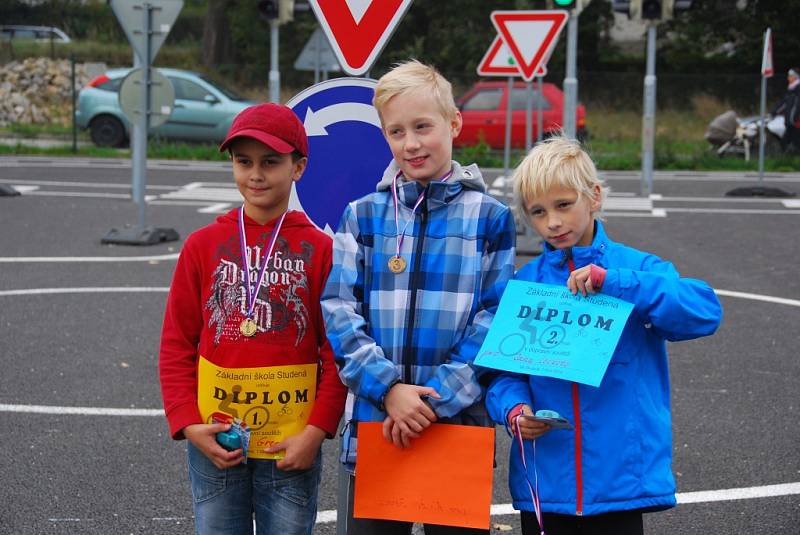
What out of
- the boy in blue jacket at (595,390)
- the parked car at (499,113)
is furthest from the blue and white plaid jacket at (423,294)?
the parked car at (499,113)

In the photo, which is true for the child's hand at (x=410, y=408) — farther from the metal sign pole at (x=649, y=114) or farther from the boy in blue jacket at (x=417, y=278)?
the metal sign pole at (x=649, y=114)

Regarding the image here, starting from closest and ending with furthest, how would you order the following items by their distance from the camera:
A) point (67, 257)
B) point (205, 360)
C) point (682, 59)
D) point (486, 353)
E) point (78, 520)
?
point (486, 353)
point (205, 360)
point (78, 520)
point (67, 257)
point (682, 59)

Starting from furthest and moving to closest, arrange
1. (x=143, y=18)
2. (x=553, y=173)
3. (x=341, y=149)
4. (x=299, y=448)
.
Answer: (x=143, y=18) → (x=341, y=149) → (x=299, y=448) → (x=553, y=173)

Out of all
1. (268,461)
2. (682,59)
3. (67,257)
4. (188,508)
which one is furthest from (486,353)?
(682,59)

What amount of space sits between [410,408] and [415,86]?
869mm

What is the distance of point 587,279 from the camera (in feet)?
9.82

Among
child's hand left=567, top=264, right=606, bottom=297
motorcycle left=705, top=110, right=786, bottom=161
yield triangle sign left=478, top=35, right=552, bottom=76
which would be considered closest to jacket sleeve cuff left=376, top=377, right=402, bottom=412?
child's hand left=567, top=264, right=606, bottom=297

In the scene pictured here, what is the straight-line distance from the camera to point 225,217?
3.33 meters

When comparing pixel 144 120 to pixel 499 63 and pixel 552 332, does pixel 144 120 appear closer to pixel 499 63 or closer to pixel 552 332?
pixel 499 63

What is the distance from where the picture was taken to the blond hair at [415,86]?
315 centimetres

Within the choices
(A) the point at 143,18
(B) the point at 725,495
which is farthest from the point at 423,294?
(A) the point at 143,18

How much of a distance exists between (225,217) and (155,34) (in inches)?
361

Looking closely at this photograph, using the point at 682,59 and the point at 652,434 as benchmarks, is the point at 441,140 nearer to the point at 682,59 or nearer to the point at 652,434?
the point at 652,434

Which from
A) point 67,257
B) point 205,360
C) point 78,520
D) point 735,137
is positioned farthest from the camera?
point 735,137
